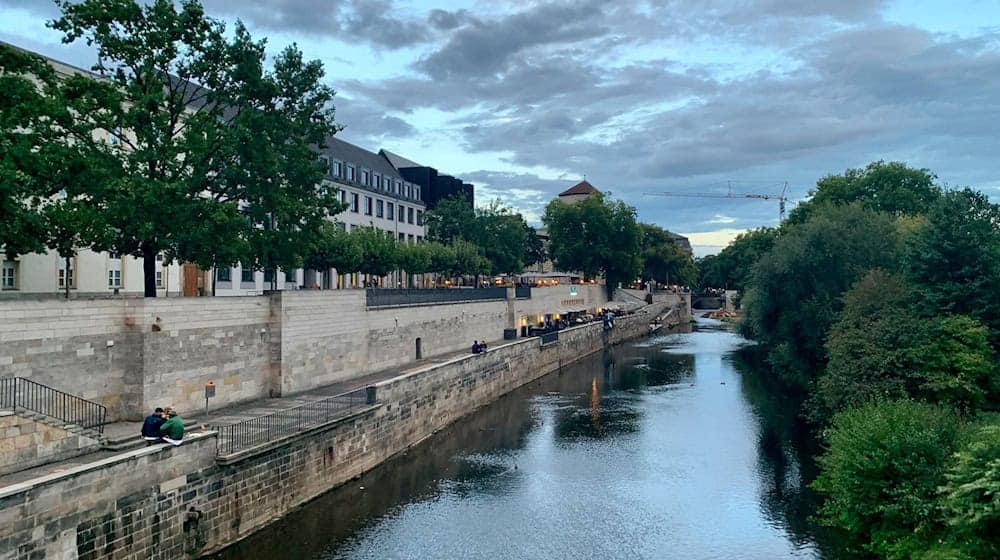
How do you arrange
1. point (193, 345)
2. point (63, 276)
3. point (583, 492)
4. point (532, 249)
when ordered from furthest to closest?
point (532, 249), point (63, 276), point (583, 492), point (193, 345)

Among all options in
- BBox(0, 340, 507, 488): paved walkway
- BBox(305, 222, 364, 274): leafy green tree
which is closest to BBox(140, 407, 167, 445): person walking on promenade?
BBox(0, 340, 507, 488): paved walkway

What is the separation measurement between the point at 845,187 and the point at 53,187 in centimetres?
7499

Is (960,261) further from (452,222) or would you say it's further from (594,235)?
(594,235)

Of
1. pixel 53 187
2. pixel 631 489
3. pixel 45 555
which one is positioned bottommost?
pixel 631 489

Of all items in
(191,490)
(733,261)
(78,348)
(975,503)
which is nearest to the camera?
(975,503)

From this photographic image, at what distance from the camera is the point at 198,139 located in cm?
2736

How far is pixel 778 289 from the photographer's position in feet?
165

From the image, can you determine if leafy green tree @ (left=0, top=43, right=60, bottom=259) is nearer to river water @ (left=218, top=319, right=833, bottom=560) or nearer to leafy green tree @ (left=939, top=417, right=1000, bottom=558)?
river water @ (left=218, top=319, right=833, bottom=560)

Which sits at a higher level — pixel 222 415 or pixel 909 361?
pixel 909 361

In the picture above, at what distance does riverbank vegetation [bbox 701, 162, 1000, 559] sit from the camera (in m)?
20.1

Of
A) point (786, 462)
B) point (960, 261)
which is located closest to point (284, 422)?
point (786, 462)

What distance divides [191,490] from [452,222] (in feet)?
205

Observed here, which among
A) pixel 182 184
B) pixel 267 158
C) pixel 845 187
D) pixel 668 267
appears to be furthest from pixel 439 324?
pixel 668 267

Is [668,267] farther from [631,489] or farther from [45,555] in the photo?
[45,555]
